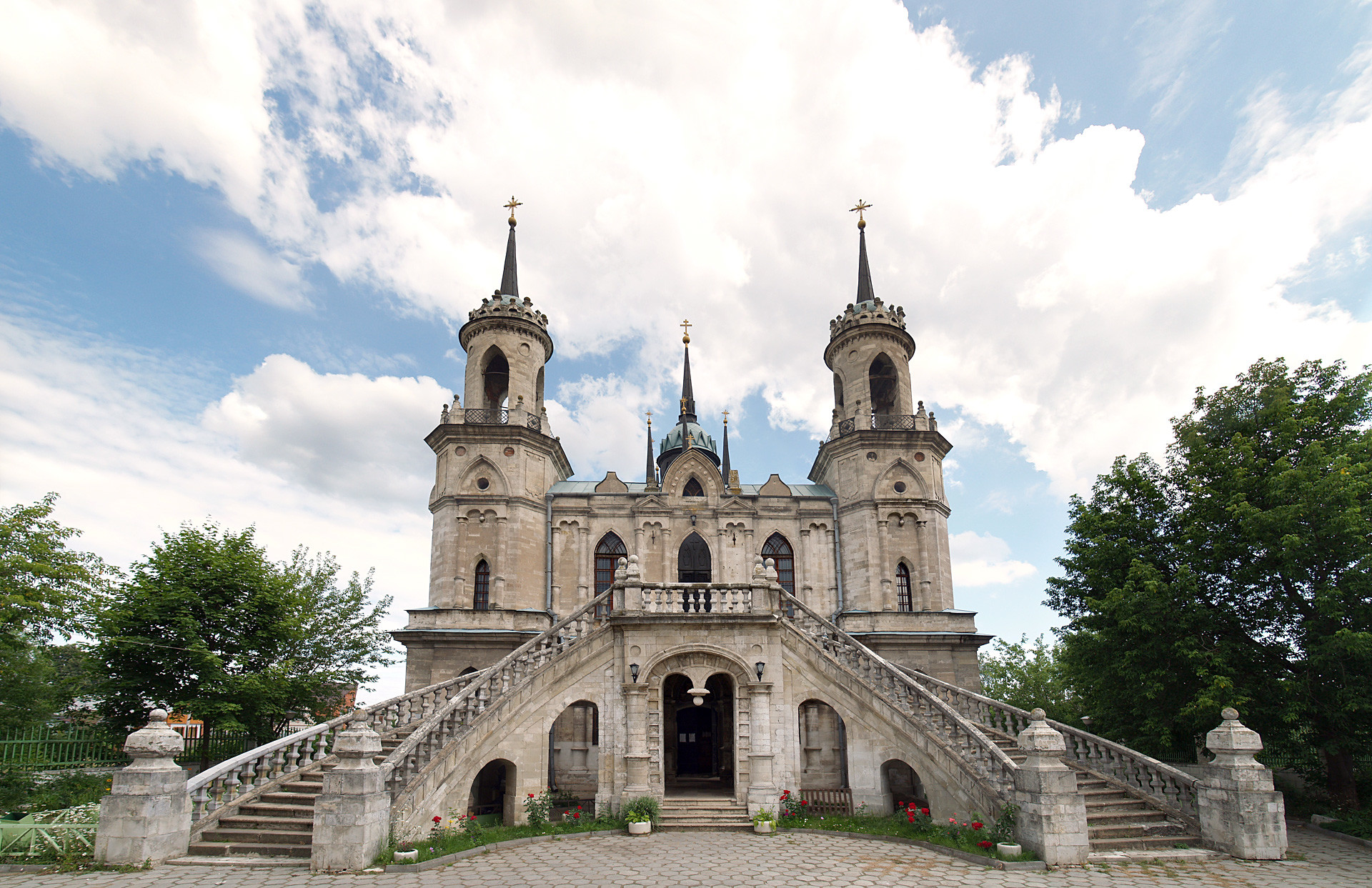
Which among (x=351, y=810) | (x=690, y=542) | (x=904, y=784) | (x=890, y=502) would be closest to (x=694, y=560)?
(x=690, y=542)

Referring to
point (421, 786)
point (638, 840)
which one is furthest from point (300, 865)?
point (638, 840)

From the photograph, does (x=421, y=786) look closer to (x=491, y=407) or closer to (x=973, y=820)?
(x=973, y=820)

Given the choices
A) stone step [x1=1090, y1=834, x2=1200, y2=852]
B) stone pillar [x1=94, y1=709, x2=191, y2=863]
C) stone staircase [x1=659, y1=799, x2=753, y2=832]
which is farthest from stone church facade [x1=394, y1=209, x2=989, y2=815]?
stone pillar [x1=94, y1=709, x2=191, y2=863]

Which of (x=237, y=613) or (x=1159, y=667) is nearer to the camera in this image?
(x=1159, y=667)

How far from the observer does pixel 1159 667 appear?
16.8 meters

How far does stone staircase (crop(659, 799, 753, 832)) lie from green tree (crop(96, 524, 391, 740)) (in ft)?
35.4

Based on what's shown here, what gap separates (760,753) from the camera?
687 inches

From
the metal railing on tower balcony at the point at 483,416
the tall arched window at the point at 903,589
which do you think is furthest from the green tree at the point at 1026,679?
the metal railing on tower balcony at the point at 483,416

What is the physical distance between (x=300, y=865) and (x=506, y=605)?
11859 mm

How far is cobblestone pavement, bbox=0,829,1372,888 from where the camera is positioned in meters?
11.9

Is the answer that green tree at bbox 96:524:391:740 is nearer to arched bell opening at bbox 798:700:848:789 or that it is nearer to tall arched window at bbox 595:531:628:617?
tall arched window at bbox 595:531:628:617

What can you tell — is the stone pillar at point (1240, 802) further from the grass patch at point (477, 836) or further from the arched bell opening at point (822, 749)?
the grass patch at point (477, 836)

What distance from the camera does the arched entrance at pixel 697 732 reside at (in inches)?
914

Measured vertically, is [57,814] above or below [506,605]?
below
